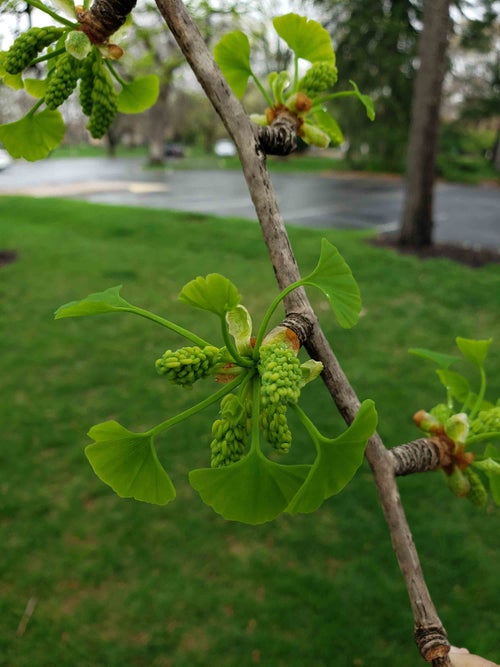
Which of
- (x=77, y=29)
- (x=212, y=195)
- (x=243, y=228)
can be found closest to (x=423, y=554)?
(x=77, y=29)

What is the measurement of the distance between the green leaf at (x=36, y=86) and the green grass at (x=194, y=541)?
213 centimetres

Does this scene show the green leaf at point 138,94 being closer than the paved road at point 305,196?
Yes

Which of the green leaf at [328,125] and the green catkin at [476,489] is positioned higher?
the green leaf at [328,125]

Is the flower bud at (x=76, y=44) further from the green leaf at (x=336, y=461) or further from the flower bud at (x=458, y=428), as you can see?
the flower bud at (x=458, y=428)

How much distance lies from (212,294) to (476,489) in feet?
1.75

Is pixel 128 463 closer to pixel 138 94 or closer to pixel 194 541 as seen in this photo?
pixel 138 94

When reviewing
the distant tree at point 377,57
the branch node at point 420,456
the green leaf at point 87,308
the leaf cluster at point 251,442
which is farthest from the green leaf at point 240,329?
the distant tree at point 377,57

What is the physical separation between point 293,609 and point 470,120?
20805 mm

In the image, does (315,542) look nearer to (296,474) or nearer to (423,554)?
(423,554)

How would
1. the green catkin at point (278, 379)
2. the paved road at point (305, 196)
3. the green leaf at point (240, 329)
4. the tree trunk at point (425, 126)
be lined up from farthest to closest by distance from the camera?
the paved road at point (305, 196) < the tree trunk at point (425, 126) < the green leaf at point (240, 329) < the green catkin at point (278, 379)

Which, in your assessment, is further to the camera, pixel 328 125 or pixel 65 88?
pixel 328 125

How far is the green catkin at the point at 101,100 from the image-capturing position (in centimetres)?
63

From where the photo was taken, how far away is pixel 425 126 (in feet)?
20.6

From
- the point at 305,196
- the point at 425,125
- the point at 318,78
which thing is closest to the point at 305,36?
the point at 318,78
